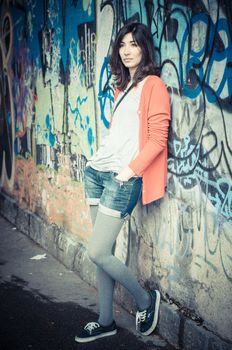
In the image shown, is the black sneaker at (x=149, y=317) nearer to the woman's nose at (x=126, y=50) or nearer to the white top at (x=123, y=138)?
the white top at (x=123, y=138)

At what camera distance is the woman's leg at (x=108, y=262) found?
340cm

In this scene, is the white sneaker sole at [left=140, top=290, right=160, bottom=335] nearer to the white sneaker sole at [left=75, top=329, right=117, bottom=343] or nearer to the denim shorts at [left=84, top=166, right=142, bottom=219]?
the white sneaker sole at [left=75, top=329, right=117, bottom=343]

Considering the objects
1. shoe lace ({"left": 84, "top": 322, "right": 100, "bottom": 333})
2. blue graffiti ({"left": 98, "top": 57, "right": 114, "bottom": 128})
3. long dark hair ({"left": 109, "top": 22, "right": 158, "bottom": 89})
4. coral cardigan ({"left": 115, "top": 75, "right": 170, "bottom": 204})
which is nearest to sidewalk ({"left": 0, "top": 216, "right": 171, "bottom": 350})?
shoe lace ({"left": 84, "top": 322, "right": 100, "bottom": 333})

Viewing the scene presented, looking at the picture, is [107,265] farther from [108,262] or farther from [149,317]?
[149,317]

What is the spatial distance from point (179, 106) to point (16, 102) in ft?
12.8

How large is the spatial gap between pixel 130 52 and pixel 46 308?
2.27 meters

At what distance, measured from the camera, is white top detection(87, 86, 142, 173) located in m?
3.36

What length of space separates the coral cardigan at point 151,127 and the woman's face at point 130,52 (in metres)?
0.18

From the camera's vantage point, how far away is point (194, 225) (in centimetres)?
333

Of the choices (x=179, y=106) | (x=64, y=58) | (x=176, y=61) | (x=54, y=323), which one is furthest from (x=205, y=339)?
(x=64, y=58)

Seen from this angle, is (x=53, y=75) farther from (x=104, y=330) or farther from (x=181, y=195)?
(x=104, y=330)

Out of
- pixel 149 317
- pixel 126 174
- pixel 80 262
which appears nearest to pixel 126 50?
pixel 126 174

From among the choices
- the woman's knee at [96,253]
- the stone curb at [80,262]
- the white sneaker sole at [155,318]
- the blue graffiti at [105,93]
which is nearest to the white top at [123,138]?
the woman's knee at [96,253]

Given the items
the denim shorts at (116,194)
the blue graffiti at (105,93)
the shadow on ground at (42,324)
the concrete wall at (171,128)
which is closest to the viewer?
the concrete wall at (171,128)
